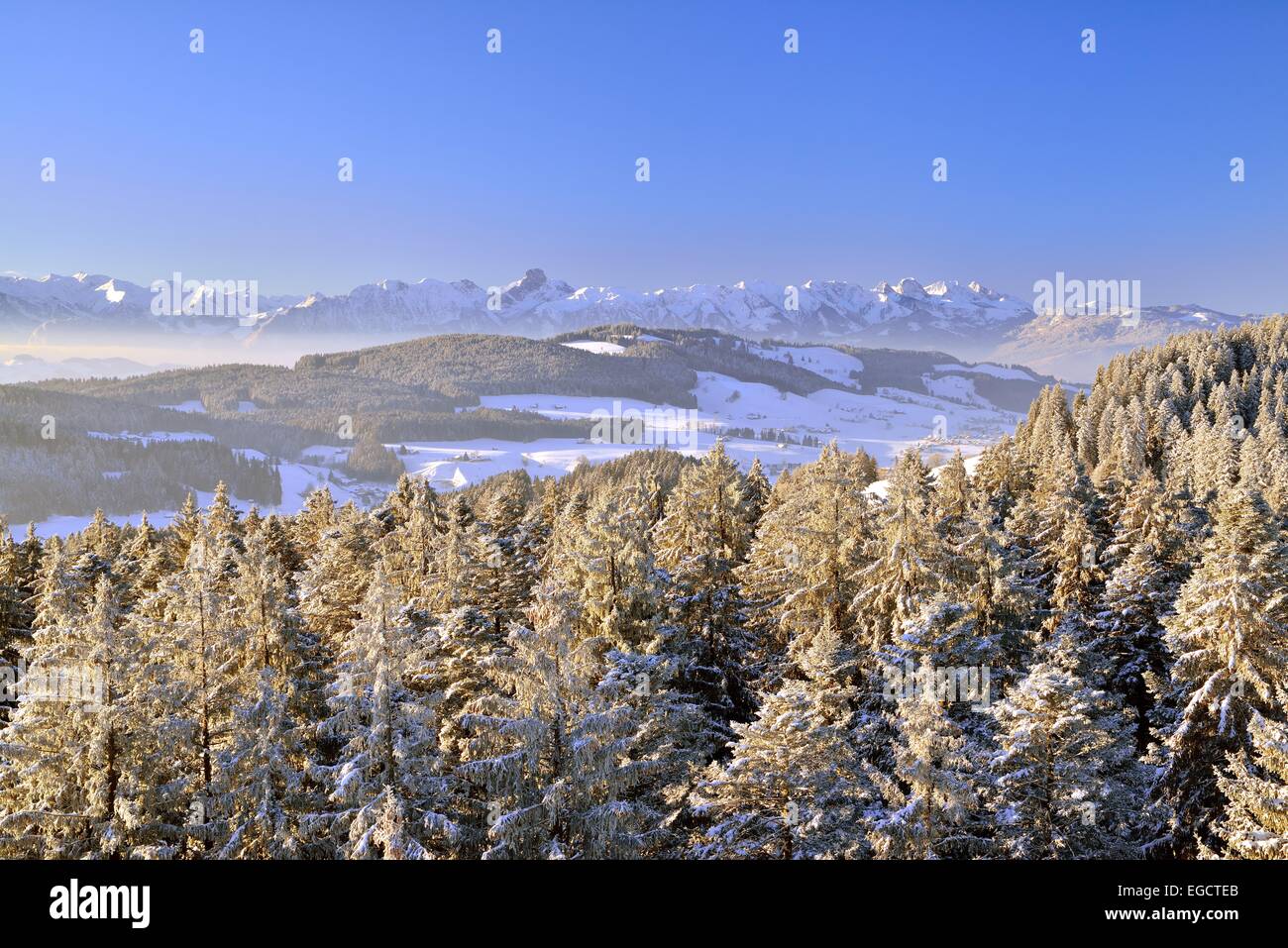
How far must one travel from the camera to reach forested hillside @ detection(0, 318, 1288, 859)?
1820 cm

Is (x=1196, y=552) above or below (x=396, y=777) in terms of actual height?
above

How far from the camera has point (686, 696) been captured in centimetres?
2609

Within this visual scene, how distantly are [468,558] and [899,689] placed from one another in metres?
16.8

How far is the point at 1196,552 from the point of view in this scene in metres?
36.1

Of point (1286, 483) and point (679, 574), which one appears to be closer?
point (679, 574)

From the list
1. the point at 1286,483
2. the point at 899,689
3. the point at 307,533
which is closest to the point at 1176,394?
the point at 1286,483

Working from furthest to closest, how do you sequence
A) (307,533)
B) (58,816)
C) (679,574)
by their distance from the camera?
(307,533) < (679,574) < (58,816)

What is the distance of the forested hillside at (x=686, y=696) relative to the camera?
18.2 meters

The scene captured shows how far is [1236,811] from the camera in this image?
19.3 metres

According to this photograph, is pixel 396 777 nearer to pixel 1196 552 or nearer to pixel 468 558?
pixel 468 558

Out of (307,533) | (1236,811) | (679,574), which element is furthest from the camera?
(307,533)
